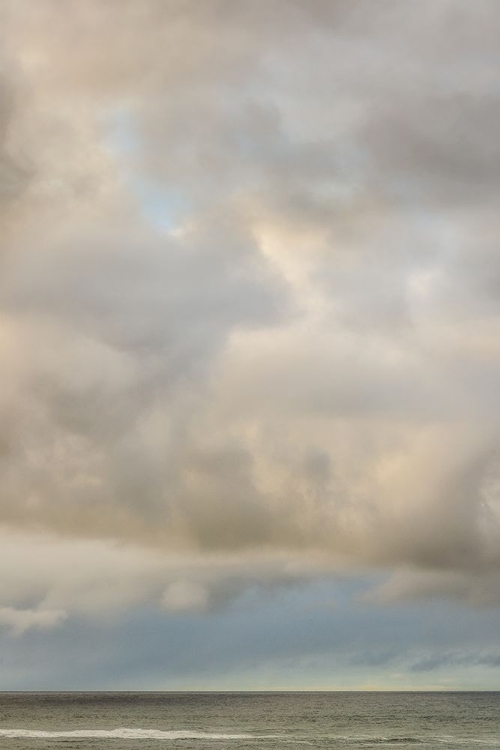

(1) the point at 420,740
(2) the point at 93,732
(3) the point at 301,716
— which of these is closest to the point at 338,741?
(1) the point at 420,740

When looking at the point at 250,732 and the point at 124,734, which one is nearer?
the point at 124,734

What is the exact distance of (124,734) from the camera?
10700cm

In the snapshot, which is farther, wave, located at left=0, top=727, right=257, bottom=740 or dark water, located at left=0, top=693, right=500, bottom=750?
wave, located at left=0, top=727, right=257, bottom=740

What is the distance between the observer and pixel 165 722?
134500 millimetres

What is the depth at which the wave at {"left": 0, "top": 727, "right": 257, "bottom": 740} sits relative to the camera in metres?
102

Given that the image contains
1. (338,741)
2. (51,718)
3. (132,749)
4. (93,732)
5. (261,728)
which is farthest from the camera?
(51,718)

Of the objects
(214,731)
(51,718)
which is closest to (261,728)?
(214,731)

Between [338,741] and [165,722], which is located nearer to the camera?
[338,741]

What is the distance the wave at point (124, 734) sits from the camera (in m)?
102

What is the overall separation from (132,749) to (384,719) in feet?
211

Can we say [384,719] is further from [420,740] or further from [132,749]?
[132,749]

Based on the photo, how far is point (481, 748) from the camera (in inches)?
3629

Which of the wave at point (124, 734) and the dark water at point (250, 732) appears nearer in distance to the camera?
the dark water at point (250, 732)

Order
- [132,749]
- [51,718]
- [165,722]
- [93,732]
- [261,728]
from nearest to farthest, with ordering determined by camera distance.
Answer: [132,749]
[93,732]
[261,728]
[165,722]
[51,718]
